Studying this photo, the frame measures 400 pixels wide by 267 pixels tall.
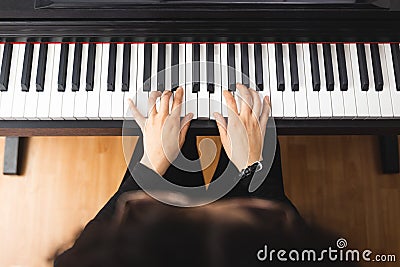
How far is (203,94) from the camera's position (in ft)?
4.22

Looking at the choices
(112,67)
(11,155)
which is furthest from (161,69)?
(11,155)

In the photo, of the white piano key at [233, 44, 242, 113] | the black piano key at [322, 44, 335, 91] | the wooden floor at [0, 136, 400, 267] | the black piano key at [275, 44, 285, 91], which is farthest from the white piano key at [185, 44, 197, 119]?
the wooden floor at [0, 136, 400, 267]

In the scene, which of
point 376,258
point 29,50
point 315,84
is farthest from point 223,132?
point 376,258

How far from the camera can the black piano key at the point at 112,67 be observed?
1276mm

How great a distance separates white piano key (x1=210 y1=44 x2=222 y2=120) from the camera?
128cm

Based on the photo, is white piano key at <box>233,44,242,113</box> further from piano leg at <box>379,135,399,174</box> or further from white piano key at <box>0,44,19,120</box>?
→ piano leg at <box>379,135,399,174</box>

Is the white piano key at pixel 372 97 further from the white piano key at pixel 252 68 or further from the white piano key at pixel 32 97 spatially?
the white piano key at pixel 32 97

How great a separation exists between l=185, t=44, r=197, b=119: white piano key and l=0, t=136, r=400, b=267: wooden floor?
704mm

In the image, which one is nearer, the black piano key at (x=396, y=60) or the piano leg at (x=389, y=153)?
the black piano key at (x=396, y=60)

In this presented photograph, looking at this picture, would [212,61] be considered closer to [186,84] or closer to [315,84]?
[186,84]

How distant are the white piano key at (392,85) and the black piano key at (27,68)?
892 millimetres

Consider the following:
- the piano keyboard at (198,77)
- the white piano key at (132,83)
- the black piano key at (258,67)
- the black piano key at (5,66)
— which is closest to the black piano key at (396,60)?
the piano keyboard at (198,77)

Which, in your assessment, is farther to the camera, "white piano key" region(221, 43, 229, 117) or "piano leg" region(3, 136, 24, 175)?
"piano leg" region(3, 136, 24, 175)

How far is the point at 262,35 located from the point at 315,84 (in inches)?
7.1
